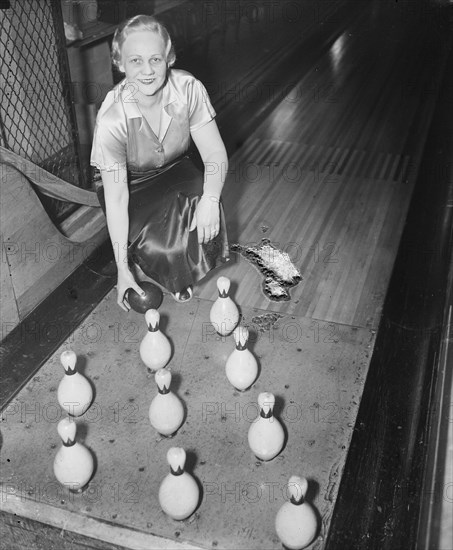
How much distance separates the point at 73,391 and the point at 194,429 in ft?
1.34

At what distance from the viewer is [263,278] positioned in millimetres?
2895

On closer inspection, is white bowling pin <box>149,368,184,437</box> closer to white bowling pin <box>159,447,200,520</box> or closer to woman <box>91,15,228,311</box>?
white bowling pin <box>159,447,200,520</box>

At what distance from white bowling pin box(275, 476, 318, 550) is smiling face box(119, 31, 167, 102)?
1217 millimetres

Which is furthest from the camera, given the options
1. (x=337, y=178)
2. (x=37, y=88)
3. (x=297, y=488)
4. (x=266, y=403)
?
(x=337, y=178)

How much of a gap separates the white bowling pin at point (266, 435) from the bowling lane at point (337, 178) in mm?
813

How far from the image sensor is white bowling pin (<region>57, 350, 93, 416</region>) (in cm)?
212

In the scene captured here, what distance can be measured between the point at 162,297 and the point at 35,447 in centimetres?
75

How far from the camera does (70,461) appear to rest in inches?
73.1

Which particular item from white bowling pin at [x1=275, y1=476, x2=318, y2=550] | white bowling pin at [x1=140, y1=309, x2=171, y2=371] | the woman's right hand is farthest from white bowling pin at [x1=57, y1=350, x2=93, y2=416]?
white bowling pin at [x1=275, y1=476, x2=318, y2=550]

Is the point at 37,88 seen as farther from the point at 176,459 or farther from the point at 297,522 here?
the point at 297,522

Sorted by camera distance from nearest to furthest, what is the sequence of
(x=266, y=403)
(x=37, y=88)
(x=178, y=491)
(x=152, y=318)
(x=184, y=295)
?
(x=178, y=491)
(x=266, y=403)
(x=152, y=318)
(x=184, y=295)
(x=37, y=88)

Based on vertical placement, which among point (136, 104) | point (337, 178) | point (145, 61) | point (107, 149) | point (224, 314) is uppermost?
point (145, 61)

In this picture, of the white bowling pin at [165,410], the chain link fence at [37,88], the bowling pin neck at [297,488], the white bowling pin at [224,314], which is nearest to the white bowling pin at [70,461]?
the white bowling pin at [165,410]

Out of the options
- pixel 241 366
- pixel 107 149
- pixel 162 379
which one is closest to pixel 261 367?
pixel 241 366
